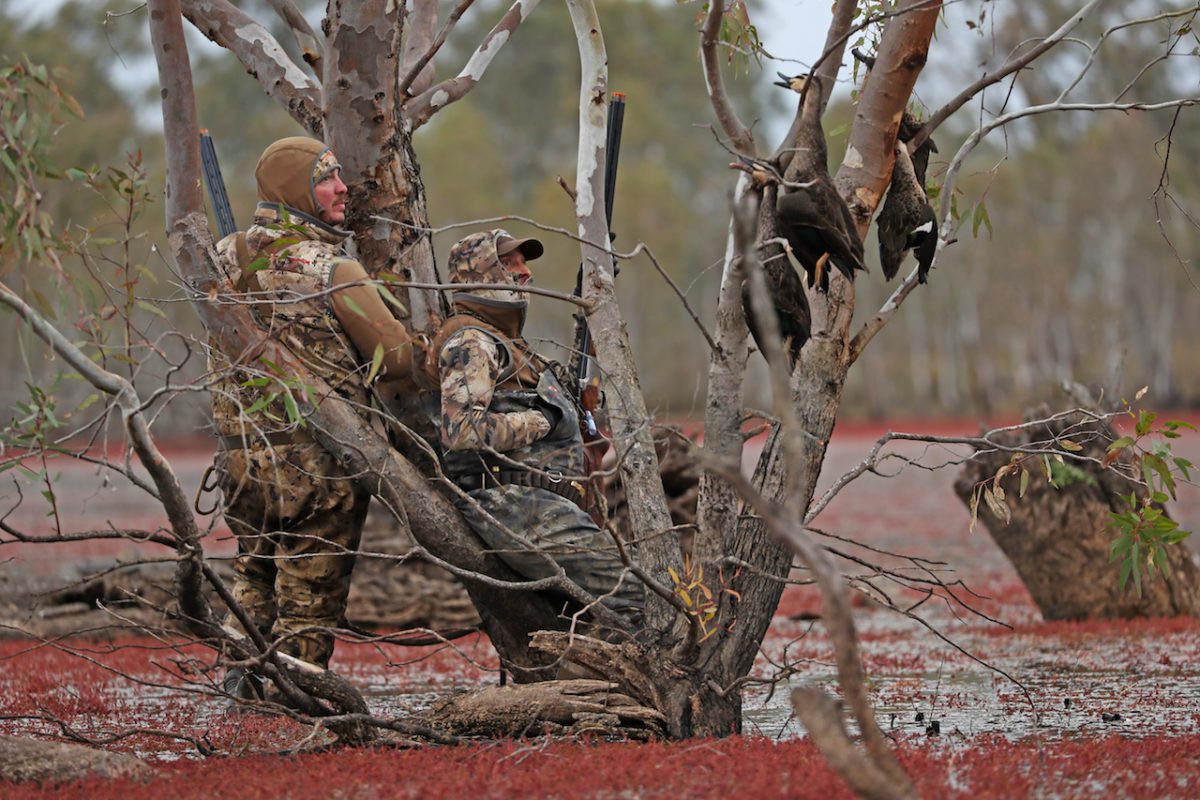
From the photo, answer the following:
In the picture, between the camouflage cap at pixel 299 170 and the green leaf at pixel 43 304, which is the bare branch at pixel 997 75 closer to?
the camouflage cap at pixel 299 170

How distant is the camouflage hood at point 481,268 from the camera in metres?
6.09

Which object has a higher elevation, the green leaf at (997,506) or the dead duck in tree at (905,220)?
the dead duck in tree at (905,220)

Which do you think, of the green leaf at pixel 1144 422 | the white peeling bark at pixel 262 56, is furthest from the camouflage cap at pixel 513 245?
the green leaf at pixel 1144 422

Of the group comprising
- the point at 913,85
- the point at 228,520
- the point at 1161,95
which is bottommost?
the point at 228,520

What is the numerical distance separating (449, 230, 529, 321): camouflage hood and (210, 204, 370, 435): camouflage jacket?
0.54 m

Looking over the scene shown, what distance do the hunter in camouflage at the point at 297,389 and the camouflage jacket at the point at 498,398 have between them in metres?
0.27

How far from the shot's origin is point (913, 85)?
582 cm

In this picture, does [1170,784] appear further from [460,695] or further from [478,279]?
[478,279]

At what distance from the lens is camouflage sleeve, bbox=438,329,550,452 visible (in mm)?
5715

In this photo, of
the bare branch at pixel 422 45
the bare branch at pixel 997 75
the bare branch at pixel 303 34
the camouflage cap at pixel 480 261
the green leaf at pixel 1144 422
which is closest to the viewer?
the green leaf at pixel 1144 422

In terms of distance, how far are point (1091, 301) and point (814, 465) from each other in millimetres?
49140

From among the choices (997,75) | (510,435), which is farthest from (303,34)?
(997,75)

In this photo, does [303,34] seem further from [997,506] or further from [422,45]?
[997,506]

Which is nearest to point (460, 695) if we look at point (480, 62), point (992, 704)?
point (992, 704)
